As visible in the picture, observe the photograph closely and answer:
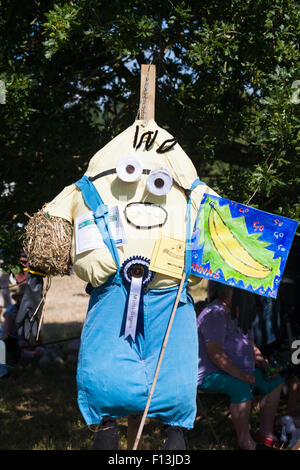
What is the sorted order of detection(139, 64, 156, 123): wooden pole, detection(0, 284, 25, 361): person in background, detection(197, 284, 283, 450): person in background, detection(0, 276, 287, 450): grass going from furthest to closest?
detection(0, 284, 25, 361): person in background < detection(0, 276, 287, 450): grass < detection(197, 284, 283, 450): person in background < detection(139, 64, 156, 123): wooden pole

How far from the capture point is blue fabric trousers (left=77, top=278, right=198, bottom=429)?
287cm

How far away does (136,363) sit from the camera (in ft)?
9.58

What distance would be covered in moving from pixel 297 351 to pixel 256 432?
71 centimetres

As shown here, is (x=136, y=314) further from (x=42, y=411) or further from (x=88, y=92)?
(x=42, y=411)

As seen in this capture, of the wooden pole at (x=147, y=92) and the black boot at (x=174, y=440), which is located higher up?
the wooden pole at (x=147, y=92)

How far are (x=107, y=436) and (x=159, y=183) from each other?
1325mm

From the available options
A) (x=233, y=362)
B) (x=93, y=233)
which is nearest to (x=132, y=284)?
(x=93, y=233)

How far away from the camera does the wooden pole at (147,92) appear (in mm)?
3193

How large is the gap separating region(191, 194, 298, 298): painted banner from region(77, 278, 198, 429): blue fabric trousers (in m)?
0.25

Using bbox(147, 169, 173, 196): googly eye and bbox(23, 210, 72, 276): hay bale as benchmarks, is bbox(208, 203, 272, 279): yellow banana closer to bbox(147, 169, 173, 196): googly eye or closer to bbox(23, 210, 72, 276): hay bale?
bbox(147, 169, 173, 196): googly eye

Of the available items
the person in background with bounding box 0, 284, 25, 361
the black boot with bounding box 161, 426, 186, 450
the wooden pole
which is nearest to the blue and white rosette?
the black boot with bounding box 161, 426, 186, 450

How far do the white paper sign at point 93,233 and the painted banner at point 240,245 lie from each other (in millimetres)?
399

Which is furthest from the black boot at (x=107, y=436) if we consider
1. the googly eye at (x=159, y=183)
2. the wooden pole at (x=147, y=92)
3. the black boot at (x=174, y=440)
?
the wooden pole at (x=147, y=92)

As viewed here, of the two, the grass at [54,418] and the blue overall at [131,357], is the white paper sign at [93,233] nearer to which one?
the blue overall at [131,357]
